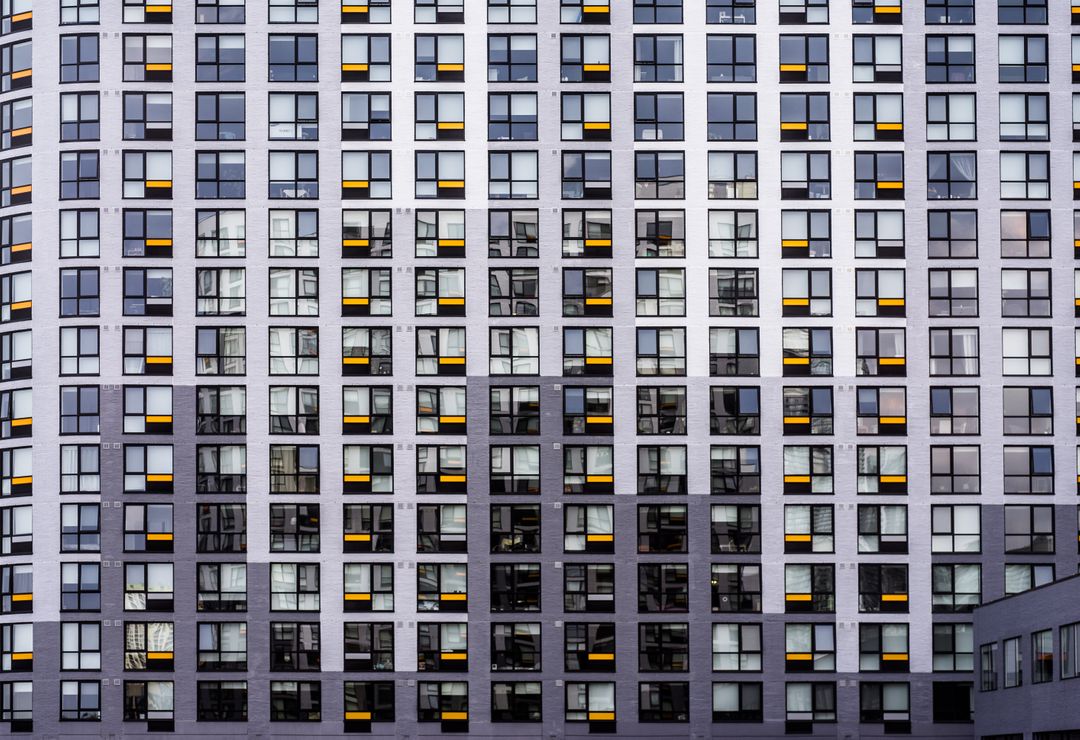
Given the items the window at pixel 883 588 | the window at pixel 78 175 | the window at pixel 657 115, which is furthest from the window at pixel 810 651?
the window at pixel 78 175

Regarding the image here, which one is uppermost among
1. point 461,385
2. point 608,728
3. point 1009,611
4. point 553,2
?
point 553,2

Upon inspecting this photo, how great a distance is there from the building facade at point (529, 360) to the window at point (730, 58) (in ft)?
0.62

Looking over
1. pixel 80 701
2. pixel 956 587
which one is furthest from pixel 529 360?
pixel 80 701

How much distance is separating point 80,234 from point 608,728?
Result: 37233 mm

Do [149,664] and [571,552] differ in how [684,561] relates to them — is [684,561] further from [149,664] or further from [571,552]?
[149,664]

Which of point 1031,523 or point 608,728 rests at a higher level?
point 1031,523

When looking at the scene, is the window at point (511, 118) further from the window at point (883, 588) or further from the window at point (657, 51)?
the window at point (883, 588)

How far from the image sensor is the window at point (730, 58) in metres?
93.6

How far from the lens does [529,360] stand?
9238 centimetres

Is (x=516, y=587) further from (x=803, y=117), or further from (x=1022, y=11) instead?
(x=1022, y=11)

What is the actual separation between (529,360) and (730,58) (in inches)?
750

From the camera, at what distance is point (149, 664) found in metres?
90.2

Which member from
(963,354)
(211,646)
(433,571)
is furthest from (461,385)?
(963,354)

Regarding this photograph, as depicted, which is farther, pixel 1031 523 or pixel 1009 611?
pixel 1031 523
